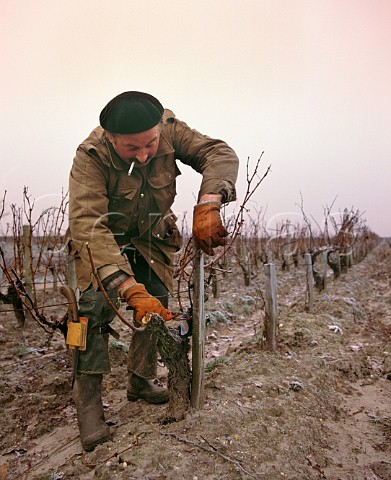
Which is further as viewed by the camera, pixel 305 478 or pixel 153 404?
pixel 153 404

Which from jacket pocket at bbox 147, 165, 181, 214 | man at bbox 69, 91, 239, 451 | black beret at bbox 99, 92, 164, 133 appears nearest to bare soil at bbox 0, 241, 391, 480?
man at bbox 69, 91, 239, 451

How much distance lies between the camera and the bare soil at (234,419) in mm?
1851

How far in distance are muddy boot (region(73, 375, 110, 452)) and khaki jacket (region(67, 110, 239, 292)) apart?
0.56 m

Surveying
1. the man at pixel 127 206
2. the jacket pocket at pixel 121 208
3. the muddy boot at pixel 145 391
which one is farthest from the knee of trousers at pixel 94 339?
the muddy boot at pixel 145 391

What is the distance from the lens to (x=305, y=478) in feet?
6.09

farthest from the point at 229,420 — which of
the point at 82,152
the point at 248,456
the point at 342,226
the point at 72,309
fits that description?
the point at 342,226

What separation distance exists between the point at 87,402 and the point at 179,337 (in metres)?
0.66

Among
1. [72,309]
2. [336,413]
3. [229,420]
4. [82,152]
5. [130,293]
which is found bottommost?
[336,413]

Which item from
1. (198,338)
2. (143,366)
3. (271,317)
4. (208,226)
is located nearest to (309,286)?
(271,317)

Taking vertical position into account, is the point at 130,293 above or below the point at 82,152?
below

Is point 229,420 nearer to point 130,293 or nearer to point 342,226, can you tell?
point 130,293

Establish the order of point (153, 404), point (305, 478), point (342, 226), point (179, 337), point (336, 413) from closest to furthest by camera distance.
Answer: point (305, 478) < point (179, 337) < point (153, 404) < point (336, 413) < point (342, 226)

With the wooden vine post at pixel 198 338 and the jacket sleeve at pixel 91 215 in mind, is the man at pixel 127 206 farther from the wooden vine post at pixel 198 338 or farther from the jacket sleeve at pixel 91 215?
the wooden vine post at pixel 198 338

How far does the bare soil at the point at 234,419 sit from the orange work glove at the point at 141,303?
670mm
